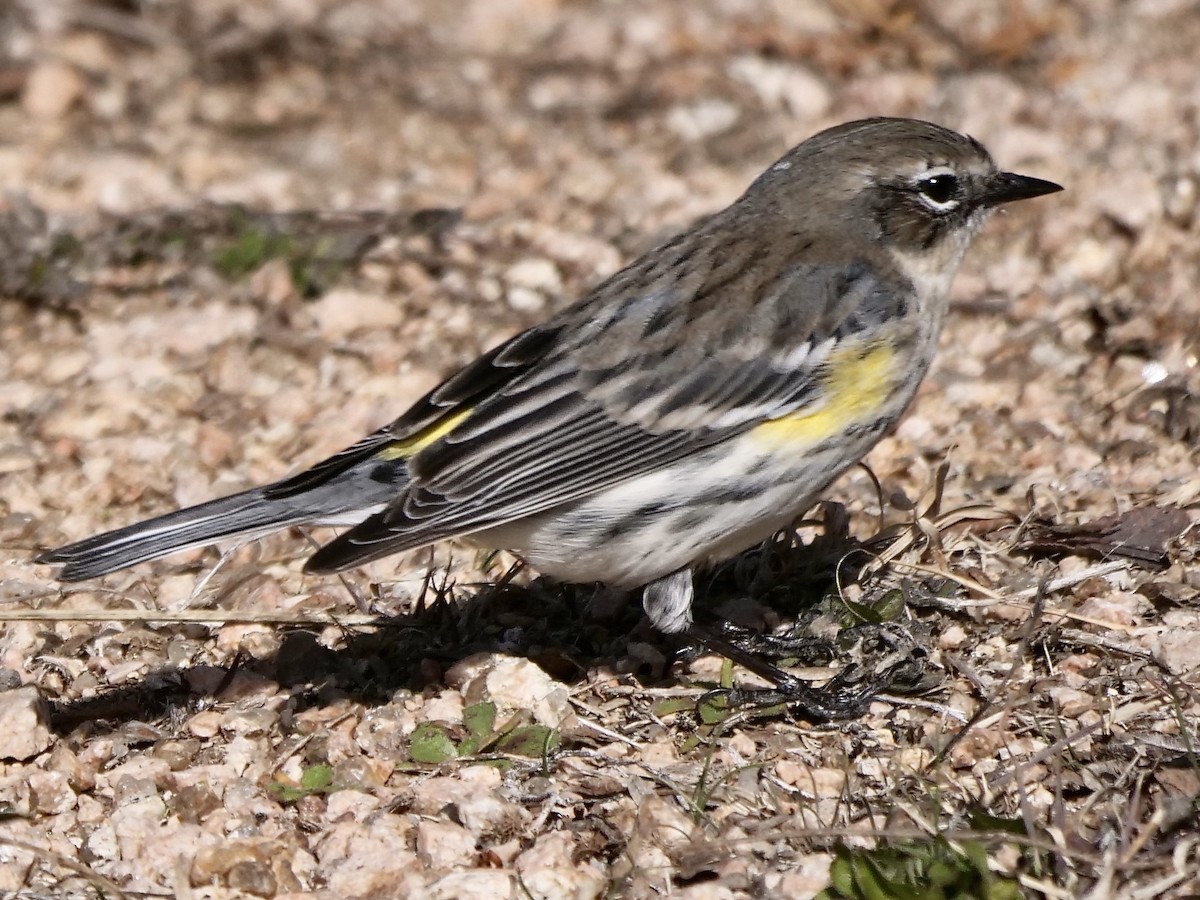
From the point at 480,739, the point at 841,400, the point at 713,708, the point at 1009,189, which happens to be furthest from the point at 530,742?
the point at 1009,189

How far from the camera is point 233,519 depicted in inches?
190

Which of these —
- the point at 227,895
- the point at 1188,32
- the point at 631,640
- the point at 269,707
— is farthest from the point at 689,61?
the point at 227,895

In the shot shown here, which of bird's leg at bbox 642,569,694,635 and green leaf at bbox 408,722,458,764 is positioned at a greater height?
bird's leg at bbox 642,569,694,635

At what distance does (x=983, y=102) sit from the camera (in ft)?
25.8

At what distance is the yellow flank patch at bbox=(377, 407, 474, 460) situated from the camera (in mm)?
5094

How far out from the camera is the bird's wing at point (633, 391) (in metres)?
4.82

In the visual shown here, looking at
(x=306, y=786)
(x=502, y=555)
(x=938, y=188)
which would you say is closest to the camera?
(x=306, y=786)

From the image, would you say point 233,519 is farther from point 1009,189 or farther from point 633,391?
point 1009,189

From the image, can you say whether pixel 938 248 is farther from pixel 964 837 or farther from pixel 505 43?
pixel 505 43

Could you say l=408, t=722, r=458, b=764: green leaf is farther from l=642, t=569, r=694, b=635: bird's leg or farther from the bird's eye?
the bird's eye

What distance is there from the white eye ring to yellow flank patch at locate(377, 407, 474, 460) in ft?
5.03

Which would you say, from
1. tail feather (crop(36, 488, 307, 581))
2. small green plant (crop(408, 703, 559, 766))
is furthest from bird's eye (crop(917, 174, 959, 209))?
tail feather (crop(36, 488, 307, 581))

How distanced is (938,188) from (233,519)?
2333 millimetres

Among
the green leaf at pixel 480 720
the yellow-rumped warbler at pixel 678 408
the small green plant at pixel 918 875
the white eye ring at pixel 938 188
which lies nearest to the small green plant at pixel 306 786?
the green leaf at pixel 480 720
